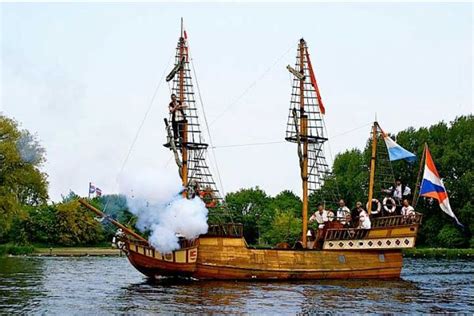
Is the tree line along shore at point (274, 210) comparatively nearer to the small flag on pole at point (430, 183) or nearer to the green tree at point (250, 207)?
the green tree at point (250, 207)

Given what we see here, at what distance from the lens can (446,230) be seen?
250 feet

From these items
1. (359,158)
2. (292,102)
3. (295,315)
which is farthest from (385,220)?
(359,158)

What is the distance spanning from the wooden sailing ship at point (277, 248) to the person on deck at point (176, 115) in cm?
25

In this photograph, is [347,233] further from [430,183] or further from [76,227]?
[76,227]

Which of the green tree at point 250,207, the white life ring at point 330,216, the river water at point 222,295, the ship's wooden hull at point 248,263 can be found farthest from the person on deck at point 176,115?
the green tree at point 250,207

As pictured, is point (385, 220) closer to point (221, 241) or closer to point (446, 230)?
point (221, 241)

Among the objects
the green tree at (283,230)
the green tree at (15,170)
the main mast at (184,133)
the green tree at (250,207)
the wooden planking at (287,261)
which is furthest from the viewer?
the green tree at (250,207)

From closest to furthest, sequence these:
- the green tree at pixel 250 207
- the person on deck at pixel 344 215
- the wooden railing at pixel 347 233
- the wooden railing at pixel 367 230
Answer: the wooden railing at pixel 367 230
the wooden railing at pixel 347 233
the person on deck at pixel 344 215
the green tree at pixel 250 207

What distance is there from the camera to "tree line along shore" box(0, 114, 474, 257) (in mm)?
58000

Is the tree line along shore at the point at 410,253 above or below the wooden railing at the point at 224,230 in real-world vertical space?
below

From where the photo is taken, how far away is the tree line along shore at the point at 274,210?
190 feet

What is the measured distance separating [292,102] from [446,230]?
41.2 metres

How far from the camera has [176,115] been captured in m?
39.6

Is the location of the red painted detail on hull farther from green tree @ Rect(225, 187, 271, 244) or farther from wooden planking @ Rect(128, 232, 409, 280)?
green tree @ Rect(225, 187, 271, 244)
